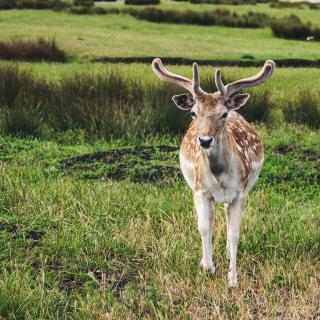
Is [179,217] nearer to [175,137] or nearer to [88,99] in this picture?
[175,137]

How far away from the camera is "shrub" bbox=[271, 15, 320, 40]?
129ft

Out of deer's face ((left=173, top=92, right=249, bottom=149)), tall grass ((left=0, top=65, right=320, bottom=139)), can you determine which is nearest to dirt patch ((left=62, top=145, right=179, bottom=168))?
tall grass ((left=0, top=65, right=320, bottom=139))

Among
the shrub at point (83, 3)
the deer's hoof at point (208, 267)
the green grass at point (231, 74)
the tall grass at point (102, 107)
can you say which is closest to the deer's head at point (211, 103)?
the deer's hoof at point (208, 267)

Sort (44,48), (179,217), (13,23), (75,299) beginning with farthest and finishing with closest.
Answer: (13,23) < (44,48) < (179,217) < (75,299)

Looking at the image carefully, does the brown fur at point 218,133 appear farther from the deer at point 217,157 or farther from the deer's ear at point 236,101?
the deer's ear at point 236,101

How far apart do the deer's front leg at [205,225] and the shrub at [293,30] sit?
34.5 m

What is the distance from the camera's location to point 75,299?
19.0 ft

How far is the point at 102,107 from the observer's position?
41.2ft

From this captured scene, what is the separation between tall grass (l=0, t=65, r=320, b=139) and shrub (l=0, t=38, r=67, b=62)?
11357 mm

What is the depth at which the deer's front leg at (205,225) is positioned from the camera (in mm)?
5781

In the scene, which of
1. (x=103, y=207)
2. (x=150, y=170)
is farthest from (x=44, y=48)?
(x=103, y=207)

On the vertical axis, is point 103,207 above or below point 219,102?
below

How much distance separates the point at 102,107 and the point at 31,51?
45.4 ft

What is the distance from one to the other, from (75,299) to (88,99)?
7.62 m
